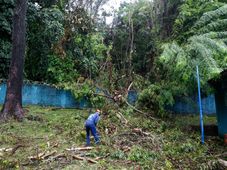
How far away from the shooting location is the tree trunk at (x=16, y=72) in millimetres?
13766

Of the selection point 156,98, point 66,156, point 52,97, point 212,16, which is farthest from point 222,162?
point 52,97

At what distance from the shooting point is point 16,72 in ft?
46.2

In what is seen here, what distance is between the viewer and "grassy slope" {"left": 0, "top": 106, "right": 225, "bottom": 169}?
9109 millimetres

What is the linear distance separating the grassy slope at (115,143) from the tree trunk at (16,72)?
0.67 m

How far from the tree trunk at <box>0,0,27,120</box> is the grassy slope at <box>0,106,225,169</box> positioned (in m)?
0.67

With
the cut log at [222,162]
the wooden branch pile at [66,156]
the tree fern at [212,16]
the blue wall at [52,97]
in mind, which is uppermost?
the tree fern at [212,16]

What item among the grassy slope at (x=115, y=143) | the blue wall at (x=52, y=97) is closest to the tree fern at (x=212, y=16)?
the grassy slope at (x=115, y=143)

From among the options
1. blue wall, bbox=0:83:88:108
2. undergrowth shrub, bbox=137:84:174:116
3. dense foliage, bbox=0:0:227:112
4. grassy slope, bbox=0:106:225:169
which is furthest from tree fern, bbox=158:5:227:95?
blue wall, bbox=0:83:88:108

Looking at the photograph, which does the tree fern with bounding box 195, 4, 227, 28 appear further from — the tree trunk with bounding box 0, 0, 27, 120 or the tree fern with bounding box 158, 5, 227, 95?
the tree trunk with bounding box 0, 0, 27, 120

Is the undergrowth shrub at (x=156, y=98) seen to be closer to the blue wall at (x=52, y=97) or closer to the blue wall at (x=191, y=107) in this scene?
the blue wall at (x=52, y=97)

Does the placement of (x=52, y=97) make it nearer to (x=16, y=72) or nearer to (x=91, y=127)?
(x=16, y=72)

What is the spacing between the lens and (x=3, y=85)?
1770 cm

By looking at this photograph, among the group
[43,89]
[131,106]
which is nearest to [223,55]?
[131,106]

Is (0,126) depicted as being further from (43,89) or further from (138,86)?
(138,86)
